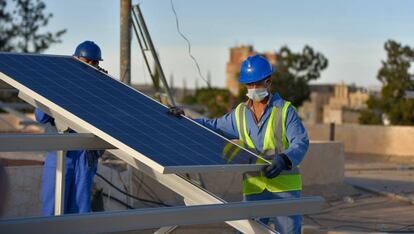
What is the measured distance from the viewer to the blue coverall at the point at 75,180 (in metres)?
7.76

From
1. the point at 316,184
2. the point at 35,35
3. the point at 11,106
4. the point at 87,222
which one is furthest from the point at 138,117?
the point at 35,35

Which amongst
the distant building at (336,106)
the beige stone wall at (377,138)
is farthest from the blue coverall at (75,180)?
the distant building at (336,106)

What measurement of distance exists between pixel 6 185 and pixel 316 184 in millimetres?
10814

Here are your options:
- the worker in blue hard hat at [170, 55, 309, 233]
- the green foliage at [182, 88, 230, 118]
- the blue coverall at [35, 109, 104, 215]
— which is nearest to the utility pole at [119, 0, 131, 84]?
the blue coverall at [35, 109, 104, 215]

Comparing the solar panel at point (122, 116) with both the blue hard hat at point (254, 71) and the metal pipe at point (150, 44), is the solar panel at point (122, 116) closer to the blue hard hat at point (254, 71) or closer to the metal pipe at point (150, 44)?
the blue hard hat at point (254, 71)

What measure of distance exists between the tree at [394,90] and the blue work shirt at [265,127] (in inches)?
1334

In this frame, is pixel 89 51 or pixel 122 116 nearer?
pixel 122 116

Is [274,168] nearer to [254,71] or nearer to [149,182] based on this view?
[254,71]

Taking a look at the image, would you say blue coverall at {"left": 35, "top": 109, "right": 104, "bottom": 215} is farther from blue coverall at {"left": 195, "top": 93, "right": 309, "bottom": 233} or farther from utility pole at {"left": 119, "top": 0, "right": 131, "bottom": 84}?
utility pole at {"left": 119, "top": 0, "right": 131, "bottom": 84}

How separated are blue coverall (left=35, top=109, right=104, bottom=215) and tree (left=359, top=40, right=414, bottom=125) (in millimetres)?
33340

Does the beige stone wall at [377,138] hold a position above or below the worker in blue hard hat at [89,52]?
below

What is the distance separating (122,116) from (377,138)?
22387 millimetres

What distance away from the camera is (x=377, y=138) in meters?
27.6

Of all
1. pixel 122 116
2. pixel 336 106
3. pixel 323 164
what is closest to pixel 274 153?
pixel 122 116
